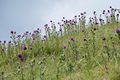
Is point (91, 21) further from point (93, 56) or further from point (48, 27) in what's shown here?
point (93, 56)

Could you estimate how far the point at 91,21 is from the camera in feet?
31.2

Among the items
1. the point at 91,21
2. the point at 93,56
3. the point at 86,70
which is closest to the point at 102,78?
the point at 86,70

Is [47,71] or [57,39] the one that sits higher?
[57,39]

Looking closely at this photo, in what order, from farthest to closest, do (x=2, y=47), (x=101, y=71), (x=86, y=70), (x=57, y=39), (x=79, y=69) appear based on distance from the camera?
1. (x=2, y=47)
2. (x=57, y=39)
3. (x=79, y=69)
4. (x=86, y=70)
5. (x=101, y=71)

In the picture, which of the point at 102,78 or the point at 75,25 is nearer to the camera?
the point at 102,78

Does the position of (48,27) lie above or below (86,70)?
above

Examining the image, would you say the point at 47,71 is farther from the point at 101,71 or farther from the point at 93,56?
the point at 101,71

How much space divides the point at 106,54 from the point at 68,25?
3803 millimetres

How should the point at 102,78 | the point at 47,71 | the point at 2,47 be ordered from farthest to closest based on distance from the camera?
the point at 2,47 → the point at 47,71 → the point at 102,78

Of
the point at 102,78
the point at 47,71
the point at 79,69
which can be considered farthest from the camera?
the point at 47,71

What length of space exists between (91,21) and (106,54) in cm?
365

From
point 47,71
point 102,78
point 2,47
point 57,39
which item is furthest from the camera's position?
point 2,47

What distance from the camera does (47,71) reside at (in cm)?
625

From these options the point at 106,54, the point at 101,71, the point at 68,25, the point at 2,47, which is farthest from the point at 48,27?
the point at 101,71
